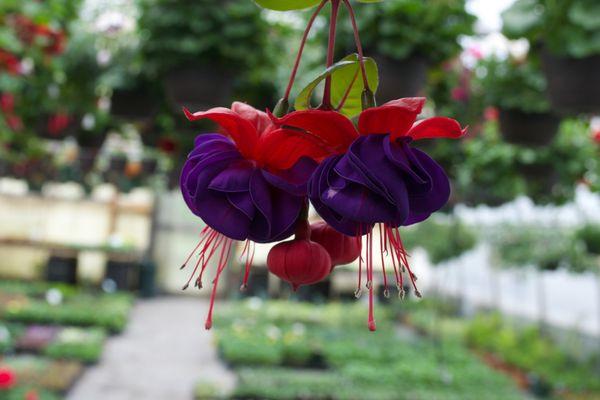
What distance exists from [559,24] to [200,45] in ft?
2.73

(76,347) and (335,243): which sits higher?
(335,243)

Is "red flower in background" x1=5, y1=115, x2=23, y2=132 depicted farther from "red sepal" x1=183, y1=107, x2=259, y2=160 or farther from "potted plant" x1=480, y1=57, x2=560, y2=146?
"red sepal" x1=183, y1=107, x2=259, y2=160

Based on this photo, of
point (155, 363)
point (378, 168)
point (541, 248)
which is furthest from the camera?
point (155, 363)

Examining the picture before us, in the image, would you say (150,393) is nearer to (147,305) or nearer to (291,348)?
(291,348)

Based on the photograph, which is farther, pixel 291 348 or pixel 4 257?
pixel 4 257

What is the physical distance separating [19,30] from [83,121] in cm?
66

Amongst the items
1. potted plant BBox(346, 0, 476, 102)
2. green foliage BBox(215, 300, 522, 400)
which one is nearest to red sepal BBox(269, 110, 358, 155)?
potted plant BBox(346, 0, 476, 102)

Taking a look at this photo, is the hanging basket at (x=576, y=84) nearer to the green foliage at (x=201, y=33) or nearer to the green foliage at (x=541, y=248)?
the green foliage at (x=201, y=33)

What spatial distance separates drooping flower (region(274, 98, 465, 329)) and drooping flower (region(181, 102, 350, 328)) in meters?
0.02

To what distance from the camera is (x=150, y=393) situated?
16.1 ft

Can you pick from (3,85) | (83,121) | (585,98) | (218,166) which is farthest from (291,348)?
(218,166)

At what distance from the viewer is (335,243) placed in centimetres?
43

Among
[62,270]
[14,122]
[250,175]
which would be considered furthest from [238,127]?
[62,270]

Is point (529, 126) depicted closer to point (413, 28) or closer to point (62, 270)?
point (413, 28)
